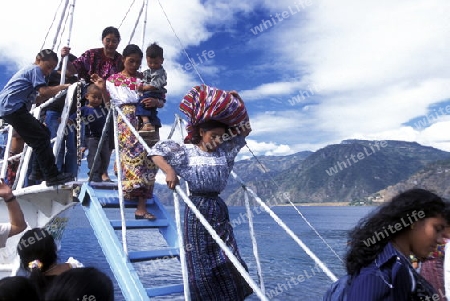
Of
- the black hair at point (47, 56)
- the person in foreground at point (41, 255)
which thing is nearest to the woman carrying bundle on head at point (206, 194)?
the person in foreground at point (41, 255)

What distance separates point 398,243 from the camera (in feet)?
6.68

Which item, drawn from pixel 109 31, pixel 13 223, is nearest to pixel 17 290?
pixel 13 223

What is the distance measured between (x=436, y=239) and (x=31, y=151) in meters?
5.26

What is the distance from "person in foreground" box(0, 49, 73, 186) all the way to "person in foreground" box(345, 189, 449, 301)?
4.23m

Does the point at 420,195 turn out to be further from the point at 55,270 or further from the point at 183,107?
the point at 55,270

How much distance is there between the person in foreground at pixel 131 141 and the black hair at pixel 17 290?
3.13 m

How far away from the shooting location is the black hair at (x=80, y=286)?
59.8 inches

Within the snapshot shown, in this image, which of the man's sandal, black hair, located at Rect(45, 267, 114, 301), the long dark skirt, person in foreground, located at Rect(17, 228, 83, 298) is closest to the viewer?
black hair, located at Rect(45, 267, 114, 301)

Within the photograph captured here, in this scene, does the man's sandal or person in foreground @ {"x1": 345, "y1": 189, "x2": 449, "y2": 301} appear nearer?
person in foreground @ {"x1": 345, "y1": 189, "x2": 449, "y2": 301}

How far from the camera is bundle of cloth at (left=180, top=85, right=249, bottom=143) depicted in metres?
3.19

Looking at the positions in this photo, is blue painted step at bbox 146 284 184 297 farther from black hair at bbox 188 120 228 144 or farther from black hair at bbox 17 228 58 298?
black hair at bbox 188 120 228 144

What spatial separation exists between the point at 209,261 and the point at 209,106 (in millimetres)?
1129

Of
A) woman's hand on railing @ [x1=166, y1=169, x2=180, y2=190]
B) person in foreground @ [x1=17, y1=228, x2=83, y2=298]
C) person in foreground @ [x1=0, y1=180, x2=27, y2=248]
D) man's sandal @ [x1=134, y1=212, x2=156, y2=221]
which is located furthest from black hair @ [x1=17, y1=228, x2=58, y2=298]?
man's sandal @ [x1=134, y1=212, x2=156, y2=221]

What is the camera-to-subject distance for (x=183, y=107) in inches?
128
